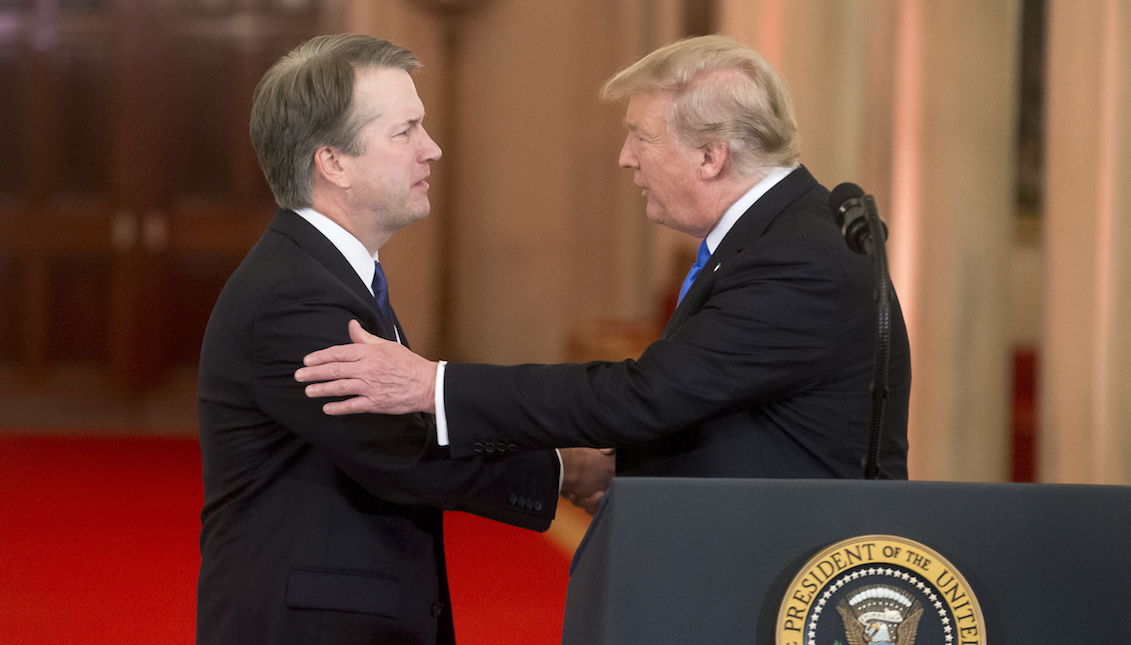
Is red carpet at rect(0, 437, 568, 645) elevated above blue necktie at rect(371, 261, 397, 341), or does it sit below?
below

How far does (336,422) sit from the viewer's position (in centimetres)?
224

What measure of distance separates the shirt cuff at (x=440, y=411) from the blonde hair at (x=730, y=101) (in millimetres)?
653

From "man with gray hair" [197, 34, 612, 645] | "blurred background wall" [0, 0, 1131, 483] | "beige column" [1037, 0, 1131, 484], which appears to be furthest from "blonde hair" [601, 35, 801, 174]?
"blurred background wall" [0, 0, 1131, 483]

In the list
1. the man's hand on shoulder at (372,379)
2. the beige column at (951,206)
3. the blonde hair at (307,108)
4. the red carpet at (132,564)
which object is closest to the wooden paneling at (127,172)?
the red carpet at (132,564)

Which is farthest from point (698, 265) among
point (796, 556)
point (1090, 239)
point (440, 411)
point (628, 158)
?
point (1090, 239)

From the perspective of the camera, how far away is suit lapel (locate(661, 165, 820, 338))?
2.30 m

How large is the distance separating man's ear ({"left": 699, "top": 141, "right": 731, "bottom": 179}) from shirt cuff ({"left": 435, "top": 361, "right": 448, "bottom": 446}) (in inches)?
24.5

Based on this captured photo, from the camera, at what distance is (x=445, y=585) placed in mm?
2461

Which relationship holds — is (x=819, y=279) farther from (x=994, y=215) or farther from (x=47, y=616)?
(x=47, y=616)

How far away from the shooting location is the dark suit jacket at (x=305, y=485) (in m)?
2.25

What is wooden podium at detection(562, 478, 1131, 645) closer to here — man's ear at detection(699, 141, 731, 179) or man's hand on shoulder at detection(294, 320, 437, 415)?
man's hand on shoulder at detection(294, 320, 437, 415)

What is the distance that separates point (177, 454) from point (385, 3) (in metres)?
4.21

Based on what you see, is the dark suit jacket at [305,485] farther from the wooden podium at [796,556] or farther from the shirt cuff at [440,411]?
the wooden podium at [796,556]

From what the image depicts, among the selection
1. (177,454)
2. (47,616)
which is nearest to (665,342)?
(47,616)
